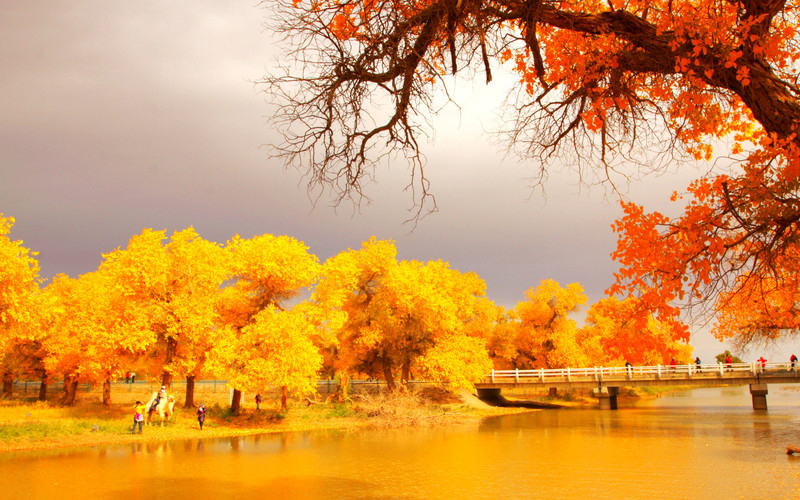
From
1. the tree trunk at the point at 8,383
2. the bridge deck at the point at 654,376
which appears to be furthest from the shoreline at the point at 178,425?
the bridge deck at the point at 654,376

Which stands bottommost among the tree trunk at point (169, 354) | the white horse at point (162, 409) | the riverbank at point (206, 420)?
the riverbank at point (206, 420)

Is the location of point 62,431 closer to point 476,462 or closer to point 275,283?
point 275,283

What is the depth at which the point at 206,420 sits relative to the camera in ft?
87.6

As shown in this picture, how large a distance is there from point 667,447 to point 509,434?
701cm

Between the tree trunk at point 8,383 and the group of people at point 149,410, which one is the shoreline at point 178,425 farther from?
the tree trunk at point 8,383

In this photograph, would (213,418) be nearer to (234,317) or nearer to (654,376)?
(234,317)

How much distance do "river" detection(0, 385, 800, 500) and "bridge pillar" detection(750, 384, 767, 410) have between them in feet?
44.3

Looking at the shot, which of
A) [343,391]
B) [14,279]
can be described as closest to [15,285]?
[14,279]

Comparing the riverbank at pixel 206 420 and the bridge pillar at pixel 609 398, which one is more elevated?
the riverbank at pixel 206 420

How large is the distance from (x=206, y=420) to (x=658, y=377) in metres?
29.2

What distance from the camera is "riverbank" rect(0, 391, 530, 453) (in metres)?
20.6

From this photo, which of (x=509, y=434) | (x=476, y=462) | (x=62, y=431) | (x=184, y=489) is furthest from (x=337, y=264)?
(x=184, y=489)

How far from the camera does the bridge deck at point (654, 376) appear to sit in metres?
36.3

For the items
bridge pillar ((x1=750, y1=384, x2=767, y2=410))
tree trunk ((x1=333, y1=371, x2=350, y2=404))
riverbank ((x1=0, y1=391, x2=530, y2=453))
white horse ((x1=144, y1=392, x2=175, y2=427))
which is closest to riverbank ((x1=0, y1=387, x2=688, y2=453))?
riverbank ((x1=0, y1=391, x2=530, y2=453))
